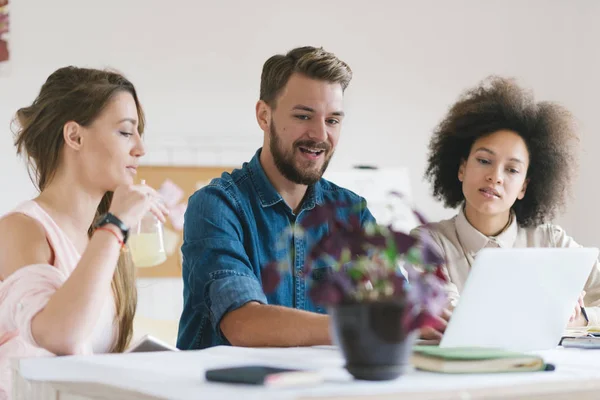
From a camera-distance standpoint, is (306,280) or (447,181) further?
(447,181)

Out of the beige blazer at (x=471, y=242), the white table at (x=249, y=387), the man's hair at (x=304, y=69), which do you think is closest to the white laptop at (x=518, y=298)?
the white table at (x=249, y=387)

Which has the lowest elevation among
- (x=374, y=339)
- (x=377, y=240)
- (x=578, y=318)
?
Result: (x=578, y=318)

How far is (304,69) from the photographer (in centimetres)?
244

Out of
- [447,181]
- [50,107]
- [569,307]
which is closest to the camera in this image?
[569,307]

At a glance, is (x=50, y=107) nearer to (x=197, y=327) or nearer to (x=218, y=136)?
(x=197, y=327)

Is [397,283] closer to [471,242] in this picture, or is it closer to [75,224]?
[75,224]

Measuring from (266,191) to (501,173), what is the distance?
77 cm

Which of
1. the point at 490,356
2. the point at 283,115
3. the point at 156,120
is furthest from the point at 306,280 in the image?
the point at 156,120

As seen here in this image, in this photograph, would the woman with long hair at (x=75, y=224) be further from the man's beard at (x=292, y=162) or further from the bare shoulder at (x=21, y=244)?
the man's beard at (x=292, y=162)

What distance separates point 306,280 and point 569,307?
2.56 ft

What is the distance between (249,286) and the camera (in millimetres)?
2006

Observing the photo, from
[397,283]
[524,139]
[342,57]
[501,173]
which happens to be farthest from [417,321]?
[342,57]

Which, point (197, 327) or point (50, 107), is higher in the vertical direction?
point (50, 107)

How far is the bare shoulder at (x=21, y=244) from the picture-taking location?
5.82 feet
